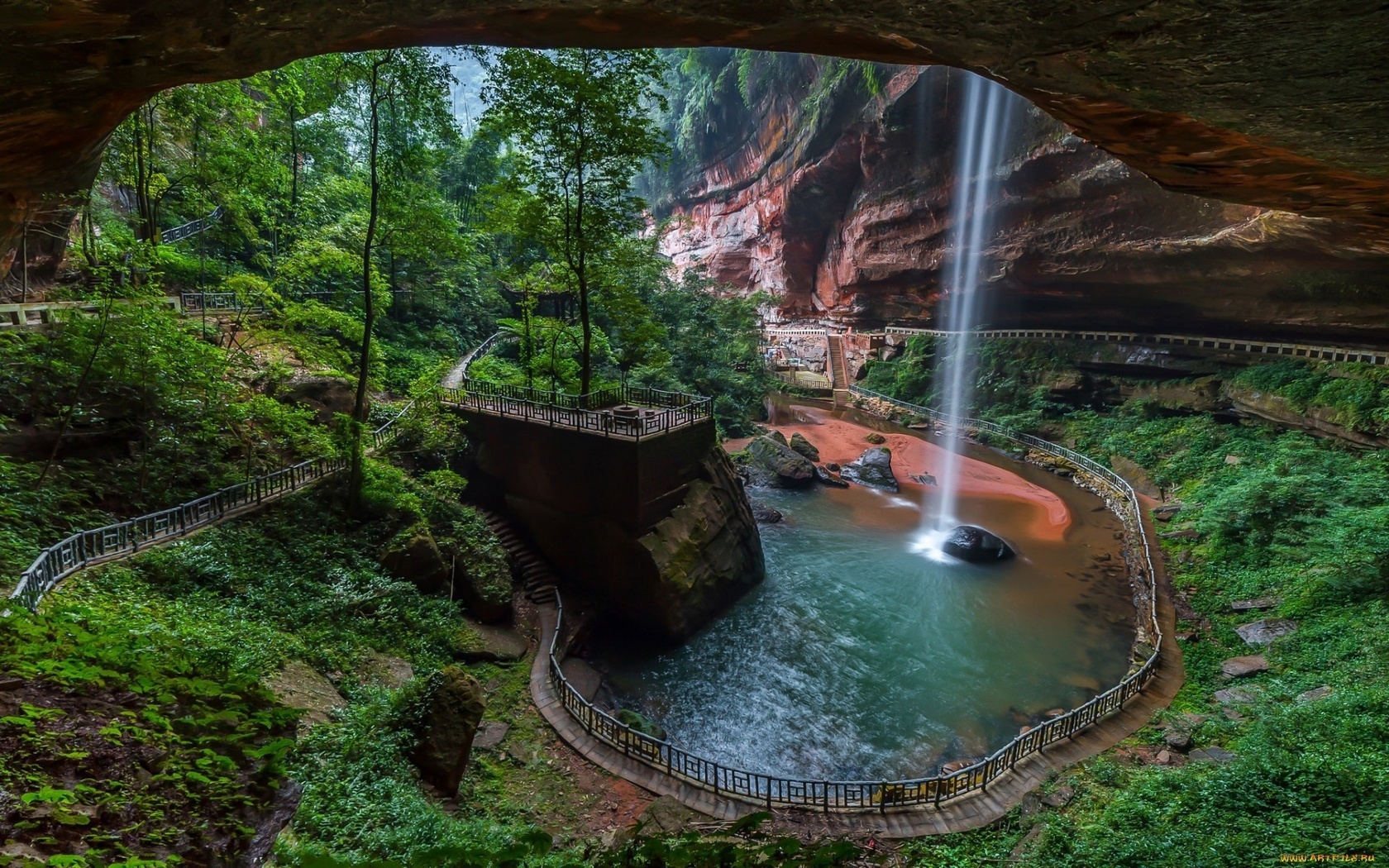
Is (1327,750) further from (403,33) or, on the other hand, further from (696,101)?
(696,101)

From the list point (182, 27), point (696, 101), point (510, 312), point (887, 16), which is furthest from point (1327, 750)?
point (696, 101)

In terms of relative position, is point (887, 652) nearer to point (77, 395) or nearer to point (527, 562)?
point (527, 562)

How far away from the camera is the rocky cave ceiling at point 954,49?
9.35 feet

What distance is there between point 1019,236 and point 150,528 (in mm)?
30212

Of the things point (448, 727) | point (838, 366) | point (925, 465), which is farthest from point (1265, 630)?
point (838, 366)

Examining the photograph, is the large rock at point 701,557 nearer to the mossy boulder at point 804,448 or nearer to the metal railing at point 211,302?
the mossy boulder at point 804,448

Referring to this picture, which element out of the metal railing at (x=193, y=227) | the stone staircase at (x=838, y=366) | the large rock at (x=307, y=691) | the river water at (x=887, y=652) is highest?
the metal railing at (x=193, y=227)

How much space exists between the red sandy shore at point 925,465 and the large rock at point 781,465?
1.79m

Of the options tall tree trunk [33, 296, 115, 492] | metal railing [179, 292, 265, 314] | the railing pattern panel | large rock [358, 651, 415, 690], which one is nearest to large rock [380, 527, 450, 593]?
large rock [358, 651, 415, 690]

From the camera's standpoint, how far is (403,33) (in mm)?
3938

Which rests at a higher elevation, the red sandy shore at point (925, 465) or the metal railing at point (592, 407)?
the metal railing at point (592, 407)

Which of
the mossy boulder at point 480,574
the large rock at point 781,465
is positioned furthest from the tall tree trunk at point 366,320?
the large rock at point 781,465

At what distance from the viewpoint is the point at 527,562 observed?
1360cm

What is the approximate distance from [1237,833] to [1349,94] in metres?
6.84
